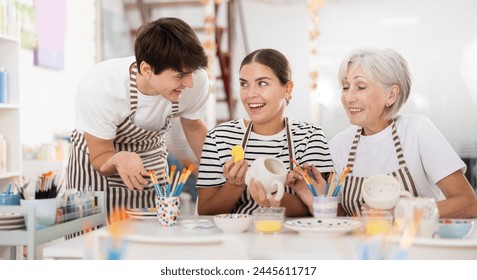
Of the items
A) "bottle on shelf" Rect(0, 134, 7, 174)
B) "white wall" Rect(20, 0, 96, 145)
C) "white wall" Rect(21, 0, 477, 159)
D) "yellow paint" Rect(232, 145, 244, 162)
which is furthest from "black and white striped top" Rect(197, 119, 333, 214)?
"white wall" Rect(21, 0, 477, 159)

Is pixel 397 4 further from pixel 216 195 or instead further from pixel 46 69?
pixel 216 195

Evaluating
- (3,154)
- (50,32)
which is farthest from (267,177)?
(50,32)

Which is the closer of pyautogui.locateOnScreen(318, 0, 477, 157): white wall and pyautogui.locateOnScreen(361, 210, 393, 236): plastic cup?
pyautogui.locateOnScreen(361, 210, 393, 236): plastic cup

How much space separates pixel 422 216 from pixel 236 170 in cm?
47

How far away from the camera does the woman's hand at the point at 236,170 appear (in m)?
1.45

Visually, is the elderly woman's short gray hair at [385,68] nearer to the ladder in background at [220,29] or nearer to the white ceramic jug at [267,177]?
the white ceramic jug at [267,177]

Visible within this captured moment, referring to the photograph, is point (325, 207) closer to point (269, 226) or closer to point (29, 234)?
point (269, 226)

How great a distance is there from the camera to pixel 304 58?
13.2 feet

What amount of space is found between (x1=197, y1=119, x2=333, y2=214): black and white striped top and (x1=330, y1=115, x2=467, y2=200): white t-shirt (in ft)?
0.32

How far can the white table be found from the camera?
3.11 ft

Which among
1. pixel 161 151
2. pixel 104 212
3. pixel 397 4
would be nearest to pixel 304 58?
pixel 397 4

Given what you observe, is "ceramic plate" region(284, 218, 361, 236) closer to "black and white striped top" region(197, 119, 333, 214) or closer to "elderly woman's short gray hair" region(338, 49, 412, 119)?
"black and white striped top" region(197, 119, 333, 214)

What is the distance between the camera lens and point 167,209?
4.54ft
